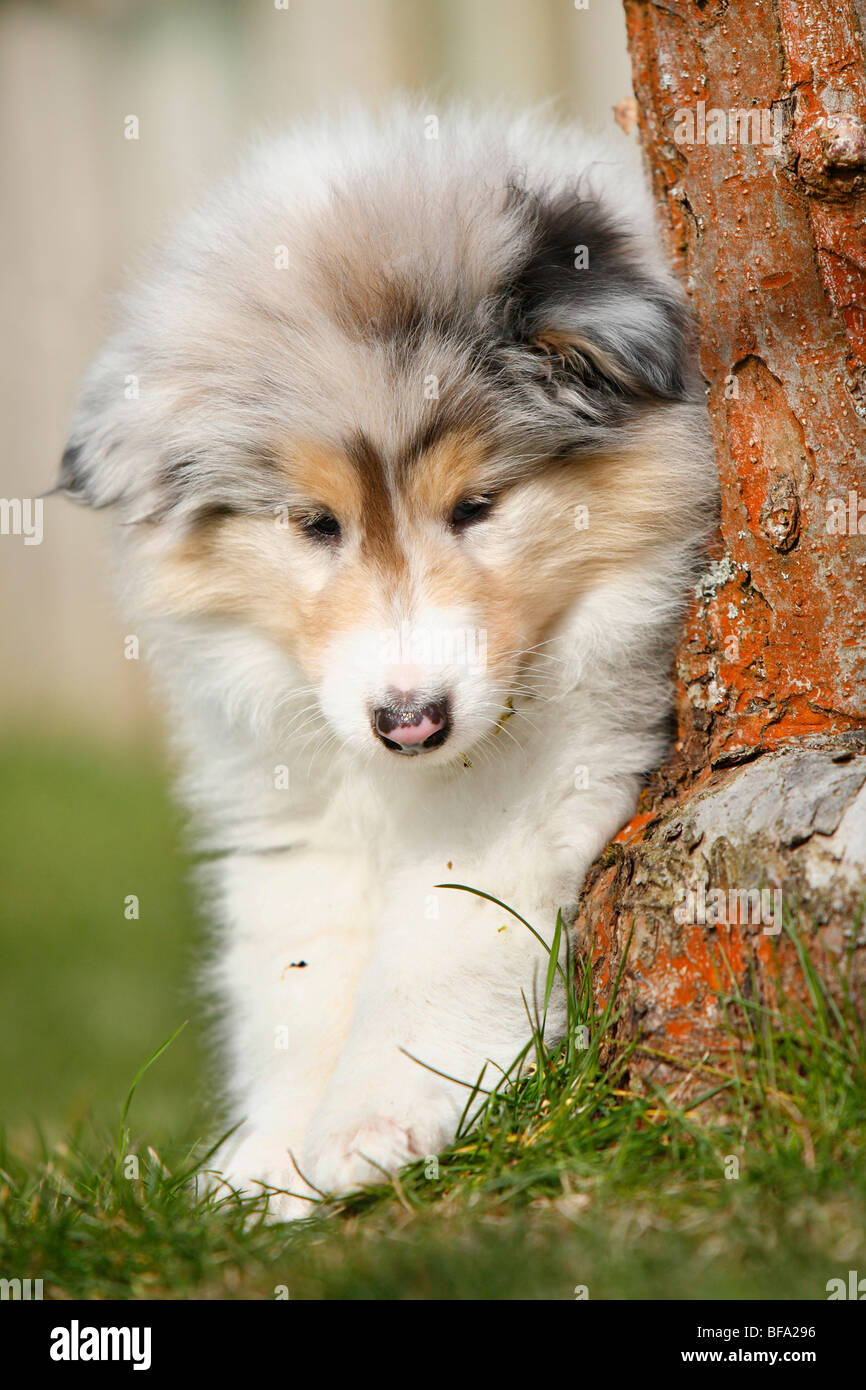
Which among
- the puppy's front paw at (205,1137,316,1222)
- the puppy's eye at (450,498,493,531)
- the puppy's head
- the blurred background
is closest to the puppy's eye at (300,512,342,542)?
the puppy's head

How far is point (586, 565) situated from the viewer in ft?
9.45

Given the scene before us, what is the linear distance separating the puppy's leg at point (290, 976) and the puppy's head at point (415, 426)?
64cm

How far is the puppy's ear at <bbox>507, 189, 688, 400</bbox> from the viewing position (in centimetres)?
265

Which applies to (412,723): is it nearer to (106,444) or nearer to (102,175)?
(106,444)

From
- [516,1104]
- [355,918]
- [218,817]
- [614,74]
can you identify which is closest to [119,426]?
[218,817]

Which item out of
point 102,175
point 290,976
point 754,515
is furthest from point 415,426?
point 102,175

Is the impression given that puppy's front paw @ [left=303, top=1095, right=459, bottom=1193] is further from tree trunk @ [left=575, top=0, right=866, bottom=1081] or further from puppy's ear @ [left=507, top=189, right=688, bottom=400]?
puppy's ear @ [left=507, top=189, right=688, bottom=400]

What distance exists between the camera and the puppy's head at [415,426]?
8.61 ft

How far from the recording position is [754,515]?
271 centimetres

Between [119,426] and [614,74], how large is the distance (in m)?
6.03

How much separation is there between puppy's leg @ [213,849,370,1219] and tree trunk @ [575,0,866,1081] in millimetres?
663

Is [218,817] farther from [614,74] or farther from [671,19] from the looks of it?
[614,74]

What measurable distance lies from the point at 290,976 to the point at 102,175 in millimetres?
6636

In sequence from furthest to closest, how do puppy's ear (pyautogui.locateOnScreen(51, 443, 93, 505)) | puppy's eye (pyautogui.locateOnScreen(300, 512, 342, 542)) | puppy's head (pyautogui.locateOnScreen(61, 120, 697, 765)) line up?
puppy's ear (pyautogui.locateOnScreen(51, 443, 93, 505)), puppy's eye (pyautogui.locateOnScreen(300, 512, 342, 542)), puppy's head (pyautogui.locateOnScreen(61, 120, 697, 765))
